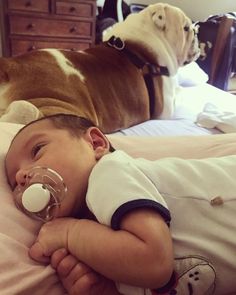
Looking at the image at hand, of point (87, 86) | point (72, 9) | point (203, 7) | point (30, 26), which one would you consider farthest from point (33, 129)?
point (203, 7)

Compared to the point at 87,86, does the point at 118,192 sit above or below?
above

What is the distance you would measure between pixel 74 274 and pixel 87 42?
2.28 meters

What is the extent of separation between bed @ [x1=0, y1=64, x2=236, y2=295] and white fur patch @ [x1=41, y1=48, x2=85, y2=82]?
254 mm

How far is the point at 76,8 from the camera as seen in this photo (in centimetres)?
247

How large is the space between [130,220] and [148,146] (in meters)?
0.43

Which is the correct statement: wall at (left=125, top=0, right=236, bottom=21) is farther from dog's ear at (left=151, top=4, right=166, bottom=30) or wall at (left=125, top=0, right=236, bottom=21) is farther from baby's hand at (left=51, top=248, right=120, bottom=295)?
baby's hand at (left=51, top=248, right=120, bottom=295)

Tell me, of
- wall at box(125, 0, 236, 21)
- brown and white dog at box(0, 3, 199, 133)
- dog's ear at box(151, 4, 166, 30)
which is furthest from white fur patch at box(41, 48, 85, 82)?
wall at box(125, 0, 236, 21)

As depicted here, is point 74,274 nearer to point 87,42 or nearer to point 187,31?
point 187,31

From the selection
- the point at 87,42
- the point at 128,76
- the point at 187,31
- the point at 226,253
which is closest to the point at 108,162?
the point at 226,253

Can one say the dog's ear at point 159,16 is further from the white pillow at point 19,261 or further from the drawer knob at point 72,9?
the white pillow at point 19,261

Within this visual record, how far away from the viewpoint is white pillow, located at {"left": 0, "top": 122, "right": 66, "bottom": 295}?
46 cm

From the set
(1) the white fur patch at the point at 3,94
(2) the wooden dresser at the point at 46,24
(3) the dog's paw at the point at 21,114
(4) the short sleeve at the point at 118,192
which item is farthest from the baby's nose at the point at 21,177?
(2) the wooden dresser at the point at 46,24

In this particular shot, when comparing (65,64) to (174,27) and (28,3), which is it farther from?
(28,3)

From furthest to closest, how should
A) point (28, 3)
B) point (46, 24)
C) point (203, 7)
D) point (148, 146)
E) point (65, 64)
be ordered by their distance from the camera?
point (203, 7) < point (46, 24) < point (28, 3) < point (65, 64) < point (148, 146)
